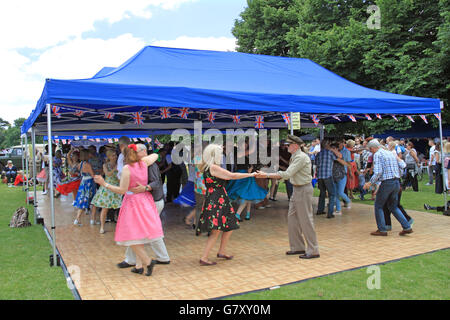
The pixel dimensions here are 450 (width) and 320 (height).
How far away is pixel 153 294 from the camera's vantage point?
4.06 meters

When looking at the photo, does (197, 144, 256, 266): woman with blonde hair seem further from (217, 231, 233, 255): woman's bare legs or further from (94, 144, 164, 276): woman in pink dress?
(94, 144, 164, 276): woman in pink dress

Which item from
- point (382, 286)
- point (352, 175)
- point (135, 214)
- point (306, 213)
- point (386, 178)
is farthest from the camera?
point (352, 175)

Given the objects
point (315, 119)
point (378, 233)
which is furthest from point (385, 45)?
point (378, 233)

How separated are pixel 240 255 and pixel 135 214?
5.98ft

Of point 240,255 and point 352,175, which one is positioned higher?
point 352,175

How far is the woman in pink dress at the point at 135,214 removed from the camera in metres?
4.43

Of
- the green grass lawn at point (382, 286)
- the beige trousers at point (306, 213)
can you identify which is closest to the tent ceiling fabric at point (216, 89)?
the beige trousers at point (306, 213)

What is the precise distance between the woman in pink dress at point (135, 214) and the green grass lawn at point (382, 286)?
1.27 meters

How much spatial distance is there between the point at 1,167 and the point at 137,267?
2356 centimetres

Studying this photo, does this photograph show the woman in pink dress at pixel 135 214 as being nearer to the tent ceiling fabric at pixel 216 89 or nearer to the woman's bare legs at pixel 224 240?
the woman's bare legs at pixel 224 240

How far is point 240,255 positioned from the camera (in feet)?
18.2

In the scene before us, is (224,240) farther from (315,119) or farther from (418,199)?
(418,199)
